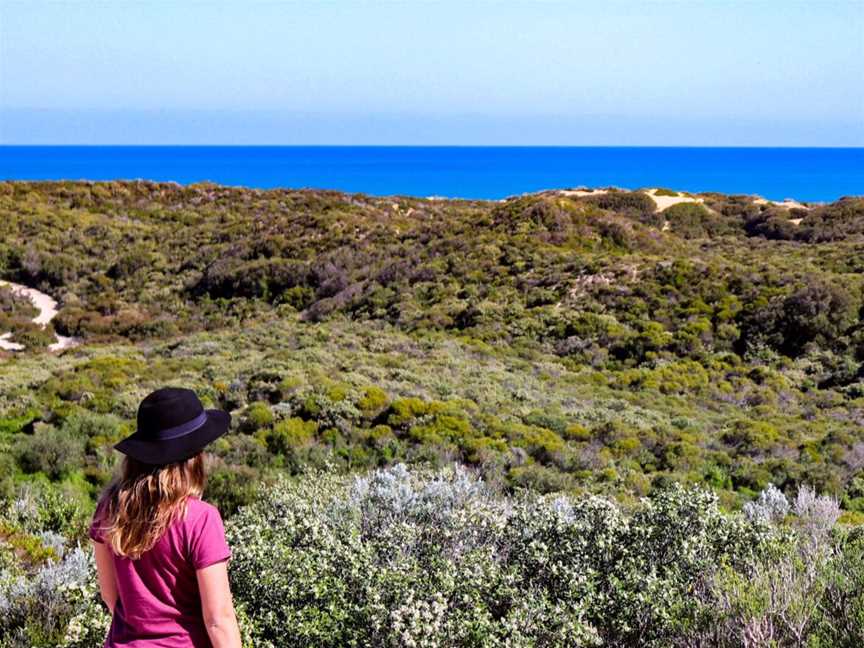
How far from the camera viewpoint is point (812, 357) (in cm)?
1816

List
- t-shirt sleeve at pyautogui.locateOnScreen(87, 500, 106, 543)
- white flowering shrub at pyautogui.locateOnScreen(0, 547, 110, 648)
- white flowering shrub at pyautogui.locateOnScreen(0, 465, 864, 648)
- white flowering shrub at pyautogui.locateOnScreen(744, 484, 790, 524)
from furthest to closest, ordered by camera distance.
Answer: white flowering shrub at pyautogui.locateOnScreen(744, 484, 790, 524)
white flowering shrub at pyautogui.locateOnScreen(0, 547, 110, 648)
white flowering shrub at pyautogui.locateOnScreen(0, 465, 864, 648)
t-shirt sleeve at pyautogui.locateOnScreen(87, 500, 106, 543)

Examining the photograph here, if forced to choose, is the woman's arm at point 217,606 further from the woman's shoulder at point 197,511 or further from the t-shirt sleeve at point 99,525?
the t-shirt sleeve at point 99,525

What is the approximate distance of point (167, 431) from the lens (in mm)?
2578

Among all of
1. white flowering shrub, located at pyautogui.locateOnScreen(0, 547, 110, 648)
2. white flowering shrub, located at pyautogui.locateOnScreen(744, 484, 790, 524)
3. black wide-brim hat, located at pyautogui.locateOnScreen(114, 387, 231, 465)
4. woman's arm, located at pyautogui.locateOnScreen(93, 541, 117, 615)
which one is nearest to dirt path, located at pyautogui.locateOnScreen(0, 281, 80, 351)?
white flowering shrub, located at pyautogui.locateOnScreen(0, 547, 110, 648)

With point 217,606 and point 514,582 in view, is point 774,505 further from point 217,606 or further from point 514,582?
point 217,606

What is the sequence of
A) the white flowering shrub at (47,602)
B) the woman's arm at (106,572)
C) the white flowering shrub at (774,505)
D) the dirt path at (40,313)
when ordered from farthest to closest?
the dirt path at (40,313) < the white flowering shrub at (774,505) < the white flowering shrub at (47,602) < the woman's arm at (106,572)

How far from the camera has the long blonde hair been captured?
99.7 inches

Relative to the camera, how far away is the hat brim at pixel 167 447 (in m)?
2.52

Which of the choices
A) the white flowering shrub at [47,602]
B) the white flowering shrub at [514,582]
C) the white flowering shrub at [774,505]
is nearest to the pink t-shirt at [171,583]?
the white flowering shrub at [514,582]

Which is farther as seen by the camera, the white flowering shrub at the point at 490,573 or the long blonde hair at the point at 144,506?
the white flowering shrub at the point at 490,573

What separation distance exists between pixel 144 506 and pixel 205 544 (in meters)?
0.27

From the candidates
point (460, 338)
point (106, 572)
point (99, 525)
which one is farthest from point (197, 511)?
point (460, 338)

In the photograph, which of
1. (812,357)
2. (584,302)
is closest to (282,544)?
(812,357)

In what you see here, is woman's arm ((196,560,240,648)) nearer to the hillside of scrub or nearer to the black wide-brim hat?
the black wide-brim hat
